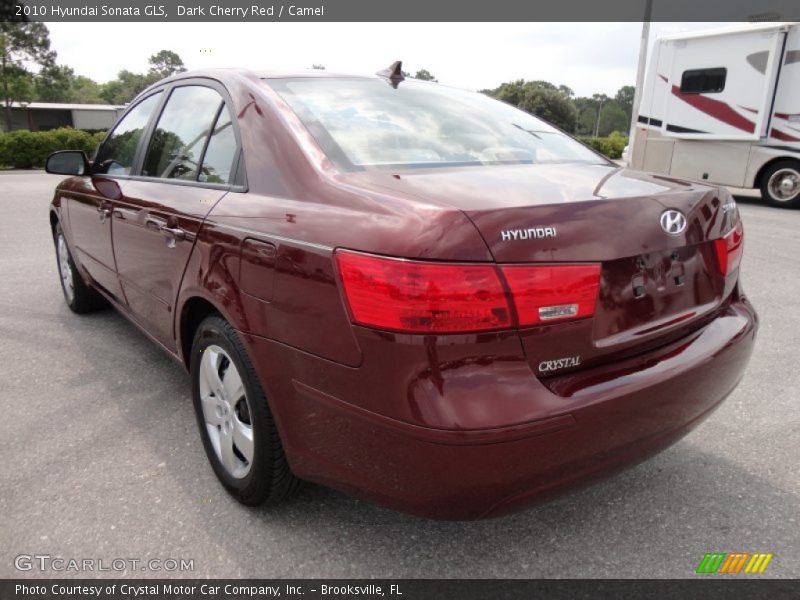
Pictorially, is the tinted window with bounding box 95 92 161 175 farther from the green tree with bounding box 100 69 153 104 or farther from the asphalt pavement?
the green tree with bounding box 100 69 153 104

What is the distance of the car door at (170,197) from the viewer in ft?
7.89

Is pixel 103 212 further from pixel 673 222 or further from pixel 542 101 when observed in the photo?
pixel 542 101

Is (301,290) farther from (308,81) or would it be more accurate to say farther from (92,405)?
(92,405)

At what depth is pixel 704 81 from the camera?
11883mm

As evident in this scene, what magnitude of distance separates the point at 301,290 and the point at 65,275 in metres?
3.80

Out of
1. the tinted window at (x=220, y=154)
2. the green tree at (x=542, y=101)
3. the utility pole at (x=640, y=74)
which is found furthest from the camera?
the green tree at (x=542, y=101)

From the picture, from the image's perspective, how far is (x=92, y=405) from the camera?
317cm

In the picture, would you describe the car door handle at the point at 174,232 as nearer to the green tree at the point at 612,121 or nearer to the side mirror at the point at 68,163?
the side mirror at the point at 68,163

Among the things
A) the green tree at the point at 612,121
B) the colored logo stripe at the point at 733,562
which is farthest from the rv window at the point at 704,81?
the green tree at the point at 612,121

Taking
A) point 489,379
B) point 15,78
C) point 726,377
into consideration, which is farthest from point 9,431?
point 15,78

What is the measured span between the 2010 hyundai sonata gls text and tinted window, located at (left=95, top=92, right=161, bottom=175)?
2.87ft

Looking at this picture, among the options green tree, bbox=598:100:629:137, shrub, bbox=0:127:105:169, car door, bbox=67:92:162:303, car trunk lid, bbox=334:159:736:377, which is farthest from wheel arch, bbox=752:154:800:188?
green tree, bbox=598:100:629:137

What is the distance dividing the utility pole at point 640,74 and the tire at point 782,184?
9.54 feet

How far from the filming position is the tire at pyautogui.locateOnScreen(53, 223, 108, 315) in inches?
176
